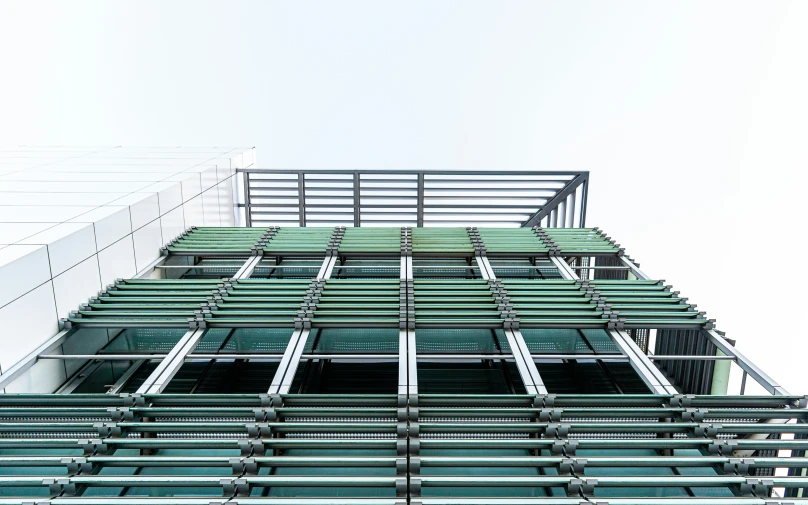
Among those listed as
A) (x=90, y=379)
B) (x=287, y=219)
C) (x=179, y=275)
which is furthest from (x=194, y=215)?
(x=90, y=379)

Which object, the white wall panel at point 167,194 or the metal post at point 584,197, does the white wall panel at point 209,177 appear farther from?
the metal post at point 584,197

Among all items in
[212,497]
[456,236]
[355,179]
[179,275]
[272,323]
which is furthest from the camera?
[355,179]

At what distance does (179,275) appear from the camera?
40.7 ft

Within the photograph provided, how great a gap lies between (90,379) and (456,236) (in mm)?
8594

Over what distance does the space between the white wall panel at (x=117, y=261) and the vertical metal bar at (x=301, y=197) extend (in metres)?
7.64

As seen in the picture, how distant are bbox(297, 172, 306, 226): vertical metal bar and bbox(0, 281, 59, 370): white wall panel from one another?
405 inches

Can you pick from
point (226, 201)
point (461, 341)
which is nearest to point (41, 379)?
point (461, 341)

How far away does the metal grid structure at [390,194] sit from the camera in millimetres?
17781

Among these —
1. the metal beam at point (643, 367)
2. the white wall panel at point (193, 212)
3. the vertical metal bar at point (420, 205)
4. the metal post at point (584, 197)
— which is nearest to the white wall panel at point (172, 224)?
the white wall panel at point (193, 212)

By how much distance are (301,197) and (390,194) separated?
297 cm

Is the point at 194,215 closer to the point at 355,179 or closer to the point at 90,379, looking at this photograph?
the point at 355,179

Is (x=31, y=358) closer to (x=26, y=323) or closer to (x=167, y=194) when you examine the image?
(x=26, y=323)

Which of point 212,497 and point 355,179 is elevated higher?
point 355,179

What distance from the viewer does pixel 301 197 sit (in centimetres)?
1802
